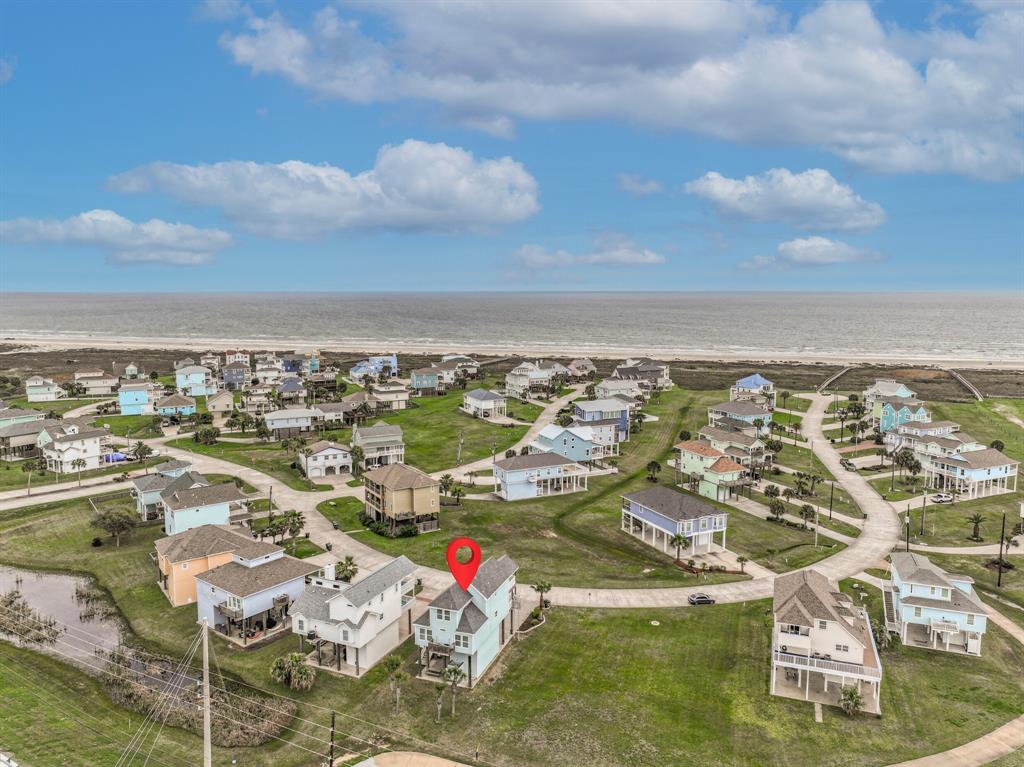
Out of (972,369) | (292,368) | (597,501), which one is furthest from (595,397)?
(972,369)

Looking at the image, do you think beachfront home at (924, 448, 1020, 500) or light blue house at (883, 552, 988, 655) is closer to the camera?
light blue house at (883, 552, 988, 655)

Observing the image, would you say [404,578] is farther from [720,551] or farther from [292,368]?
[292,368]

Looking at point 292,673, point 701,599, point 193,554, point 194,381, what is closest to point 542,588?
point 701,599

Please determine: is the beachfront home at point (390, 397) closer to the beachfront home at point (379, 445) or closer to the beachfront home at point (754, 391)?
the beachfront home at point (379, 445)

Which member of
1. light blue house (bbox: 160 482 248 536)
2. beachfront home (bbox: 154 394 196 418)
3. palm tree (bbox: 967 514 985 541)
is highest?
beachfront home (bbox: 154 394 196 418)

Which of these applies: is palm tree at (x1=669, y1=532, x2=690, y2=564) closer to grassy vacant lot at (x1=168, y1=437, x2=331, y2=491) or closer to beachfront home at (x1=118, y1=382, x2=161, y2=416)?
grassy vacant lot at (x1=168, y1=437, x2=331, y2=491)

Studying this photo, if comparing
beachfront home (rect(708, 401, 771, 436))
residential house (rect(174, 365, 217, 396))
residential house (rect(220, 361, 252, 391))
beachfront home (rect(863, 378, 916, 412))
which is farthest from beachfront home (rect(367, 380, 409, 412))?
beachfront home (rect(863, 378, 916, 412))
